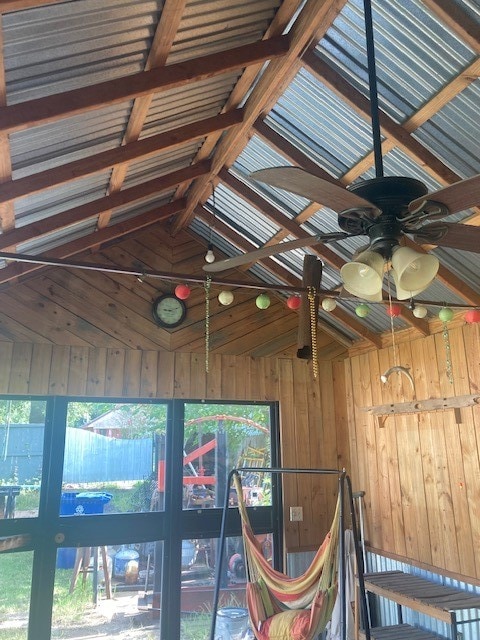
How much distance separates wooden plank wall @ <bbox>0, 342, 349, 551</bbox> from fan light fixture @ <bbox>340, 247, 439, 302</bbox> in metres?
3.46

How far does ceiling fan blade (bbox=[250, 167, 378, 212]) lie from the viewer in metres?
1.62

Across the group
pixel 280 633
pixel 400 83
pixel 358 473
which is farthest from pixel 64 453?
pixel 400 83

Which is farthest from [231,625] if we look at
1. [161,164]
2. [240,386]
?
[161,164]

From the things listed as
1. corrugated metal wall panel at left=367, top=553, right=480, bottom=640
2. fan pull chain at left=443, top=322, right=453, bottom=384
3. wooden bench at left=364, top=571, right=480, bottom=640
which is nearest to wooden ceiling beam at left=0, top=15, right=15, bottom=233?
fan pull chain at left=443, top=322, right=453, bottom=384

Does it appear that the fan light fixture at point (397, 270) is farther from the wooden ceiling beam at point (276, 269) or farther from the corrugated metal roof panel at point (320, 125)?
the wooden ceiling beam at point (276, 269)

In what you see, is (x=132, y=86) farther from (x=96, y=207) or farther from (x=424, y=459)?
(x=424, y=459)

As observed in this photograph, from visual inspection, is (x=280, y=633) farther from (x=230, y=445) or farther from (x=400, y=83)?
(x=400, y=83)

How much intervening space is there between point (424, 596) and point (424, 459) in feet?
3.80

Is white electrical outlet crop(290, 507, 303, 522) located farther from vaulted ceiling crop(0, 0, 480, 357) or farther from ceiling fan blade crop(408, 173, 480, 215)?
ceiling fan blade crop(408, 173, 480, 215)

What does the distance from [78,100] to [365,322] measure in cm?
374

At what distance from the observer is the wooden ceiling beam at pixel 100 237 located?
4352 millimetres

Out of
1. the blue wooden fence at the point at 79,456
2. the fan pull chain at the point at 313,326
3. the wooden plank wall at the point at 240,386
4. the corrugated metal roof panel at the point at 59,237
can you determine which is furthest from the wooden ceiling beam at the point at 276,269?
the blue wooden fence at the point at 79,456

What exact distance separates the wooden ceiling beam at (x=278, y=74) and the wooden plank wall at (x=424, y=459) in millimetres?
2471

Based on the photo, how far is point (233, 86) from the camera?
10.6 ft
